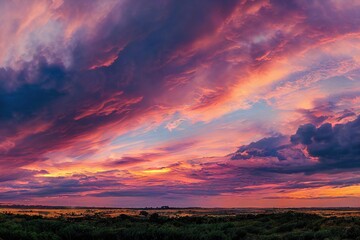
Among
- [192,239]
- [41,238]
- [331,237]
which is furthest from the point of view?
[192,239]

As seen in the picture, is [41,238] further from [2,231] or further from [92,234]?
[92,234]

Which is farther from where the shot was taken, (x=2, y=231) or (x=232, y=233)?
(x=232, y=233)

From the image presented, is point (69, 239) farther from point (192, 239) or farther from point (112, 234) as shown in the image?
point (192, 239)

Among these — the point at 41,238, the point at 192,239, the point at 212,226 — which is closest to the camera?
the point at 41,238

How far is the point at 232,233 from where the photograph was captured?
43.2 meters

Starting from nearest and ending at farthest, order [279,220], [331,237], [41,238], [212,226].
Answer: [331,237] → [41,238] → [212,226] → [279,220]

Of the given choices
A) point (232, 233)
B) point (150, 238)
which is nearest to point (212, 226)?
point (232, 233)

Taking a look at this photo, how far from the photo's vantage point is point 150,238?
42281 mm

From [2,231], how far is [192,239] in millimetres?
17870

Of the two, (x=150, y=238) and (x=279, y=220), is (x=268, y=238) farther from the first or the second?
(x=279, y=220)

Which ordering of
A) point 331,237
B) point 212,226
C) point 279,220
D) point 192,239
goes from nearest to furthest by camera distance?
point 331,237
point 192,239
point 212,226
point 279,220

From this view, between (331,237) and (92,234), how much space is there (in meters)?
23.7

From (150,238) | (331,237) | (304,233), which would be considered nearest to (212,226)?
(150,238)

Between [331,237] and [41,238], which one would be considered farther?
[41,238]
